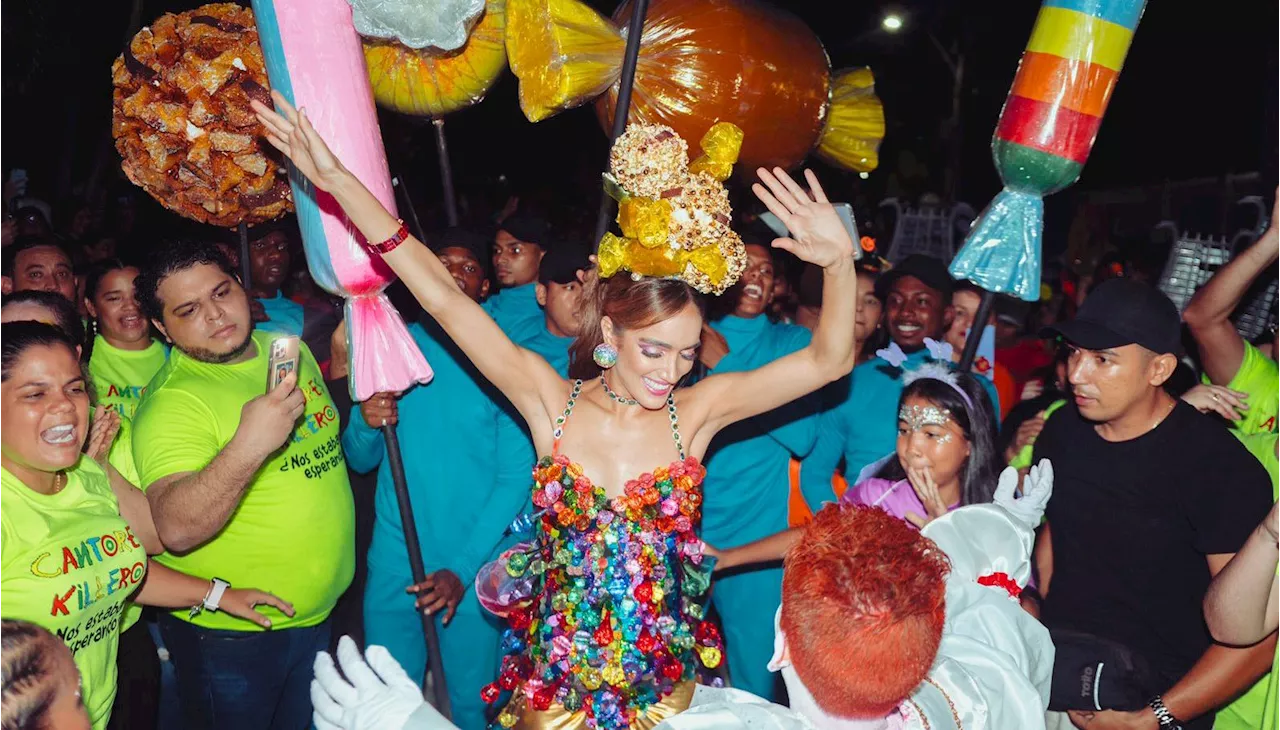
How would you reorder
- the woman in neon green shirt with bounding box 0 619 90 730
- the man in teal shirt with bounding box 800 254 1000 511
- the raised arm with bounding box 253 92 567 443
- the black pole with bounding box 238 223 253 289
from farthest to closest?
the man in teal shirt with bounding box 800 254 1000 511
the black pole with bounding box 238 223 253 289
the raised arm with bounding box 253 92 567 443
the woman in neon green shirt with bounding box 0 619 90 730

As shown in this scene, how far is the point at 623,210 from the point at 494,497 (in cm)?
141

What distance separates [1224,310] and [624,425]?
214cm

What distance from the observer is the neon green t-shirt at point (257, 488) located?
9.39ft

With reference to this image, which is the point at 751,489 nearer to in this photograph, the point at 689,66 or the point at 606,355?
the point at 606,355

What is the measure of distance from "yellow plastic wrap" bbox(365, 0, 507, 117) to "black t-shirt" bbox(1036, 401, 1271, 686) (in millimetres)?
2117

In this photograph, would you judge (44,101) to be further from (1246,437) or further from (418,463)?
(1246,437)

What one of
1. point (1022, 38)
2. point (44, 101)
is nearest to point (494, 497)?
point (44, 101)

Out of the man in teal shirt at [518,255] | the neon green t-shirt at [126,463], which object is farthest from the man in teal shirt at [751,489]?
the neon green t-shirt at [126,463]

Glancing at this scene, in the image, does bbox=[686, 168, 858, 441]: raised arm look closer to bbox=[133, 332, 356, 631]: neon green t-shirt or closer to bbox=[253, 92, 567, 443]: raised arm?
bbox=[253, 92, 567, 443]: raised arm

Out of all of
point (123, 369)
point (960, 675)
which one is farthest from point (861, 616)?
point (123, 369)

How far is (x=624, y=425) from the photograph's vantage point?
2695mm

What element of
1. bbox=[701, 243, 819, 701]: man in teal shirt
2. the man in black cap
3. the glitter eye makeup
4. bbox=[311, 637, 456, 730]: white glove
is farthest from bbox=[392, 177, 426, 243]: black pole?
the man in black cap

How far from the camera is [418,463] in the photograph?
11.7 ft

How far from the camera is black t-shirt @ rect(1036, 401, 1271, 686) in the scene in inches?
106
